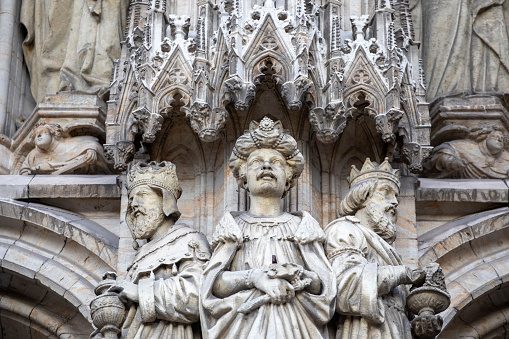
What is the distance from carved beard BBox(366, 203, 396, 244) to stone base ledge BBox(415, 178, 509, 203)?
3.48 feet

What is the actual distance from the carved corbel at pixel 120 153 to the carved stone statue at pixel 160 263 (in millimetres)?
279

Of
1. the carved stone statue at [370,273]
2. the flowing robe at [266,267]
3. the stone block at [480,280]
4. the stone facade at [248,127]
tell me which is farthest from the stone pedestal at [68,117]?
the stone block at [480,280]

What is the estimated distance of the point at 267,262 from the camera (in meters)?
10.6

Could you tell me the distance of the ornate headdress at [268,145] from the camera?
36.6 feet

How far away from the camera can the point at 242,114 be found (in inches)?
474

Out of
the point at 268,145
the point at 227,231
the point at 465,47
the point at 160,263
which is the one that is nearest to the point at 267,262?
the point at 227,231

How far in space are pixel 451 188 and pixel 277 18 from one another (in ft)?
6.35

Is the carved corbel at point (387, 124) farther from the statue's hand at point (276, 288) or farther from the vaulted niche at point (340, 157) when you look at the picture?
the statue's hand at point (276, 288)

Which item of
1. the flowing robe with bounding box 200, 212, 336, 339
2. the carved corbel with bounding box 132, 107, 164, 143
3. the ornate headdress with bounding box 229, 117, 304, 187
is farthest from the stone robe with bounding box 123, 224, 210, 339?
the carved corbel with bounding box 132, 107, 164, 143

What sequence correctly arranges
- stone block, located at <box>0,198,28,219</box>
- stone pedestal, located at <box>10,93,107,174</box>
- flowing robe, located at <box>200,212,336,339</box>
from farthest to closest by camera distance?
1. stone pedestal, located at <box>10,93,107,174</box>
2. stone block, located at <box>0,198,28,219</box>
3. flowing robe, located at <box>200,212,336,339</box>

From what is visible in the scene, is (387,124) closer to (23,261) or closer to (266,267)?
(266,267)

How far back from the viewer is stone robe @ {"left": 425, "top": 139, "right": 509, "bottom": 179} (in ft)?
42.1

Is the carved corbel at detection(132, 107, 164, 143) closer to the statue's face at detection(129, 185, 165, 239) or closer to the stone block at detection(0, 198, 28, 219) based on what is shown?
the statue's face at detection(129, 185, 165, 239)

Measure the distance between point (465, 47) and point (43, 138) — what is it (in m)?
3.50
